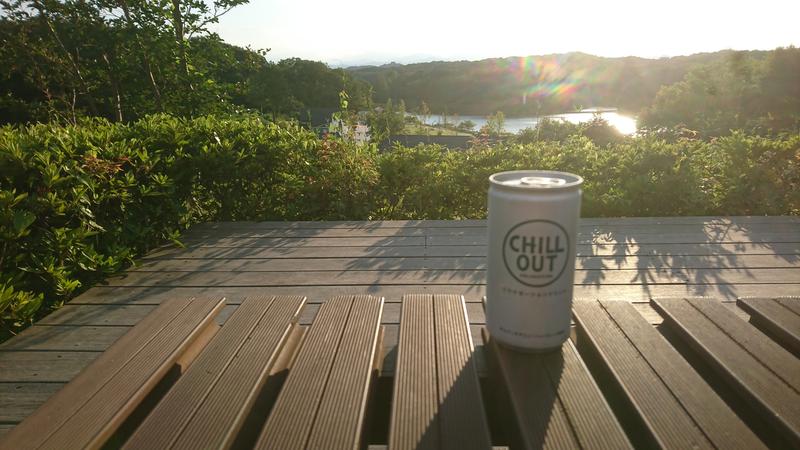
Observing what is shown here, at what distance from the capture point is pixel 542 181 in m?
1.10

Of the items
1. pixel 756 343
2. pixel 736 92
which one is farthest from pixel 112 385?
pixel 736 92

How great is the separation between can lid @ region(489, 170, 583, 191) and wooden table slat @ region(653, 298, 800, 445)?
1.94ft

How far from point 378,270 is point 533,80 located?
95.4ft

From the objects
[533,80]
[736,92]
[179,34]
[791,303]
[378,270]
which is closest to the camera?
[791,303]

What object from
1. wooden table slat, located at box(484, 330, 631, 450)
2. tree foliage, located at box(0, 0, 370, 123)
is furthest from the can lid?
tree foliage, located at box(0, 0, 370, 123)

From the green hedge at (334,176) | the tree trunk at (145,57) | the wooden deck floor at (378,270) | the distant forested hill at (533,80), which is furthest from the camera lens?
the distant forested hill at (533,80)

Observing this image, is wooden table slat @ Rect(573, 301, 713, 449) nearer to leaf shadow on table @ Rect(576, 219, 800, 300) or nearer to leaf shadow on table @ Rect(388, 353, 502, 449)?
leaf shadow on table @ Rect(388, 353, 502, 449)

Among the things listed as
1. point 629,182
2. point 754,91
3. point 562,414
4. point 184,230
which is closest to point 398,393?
point 562,414

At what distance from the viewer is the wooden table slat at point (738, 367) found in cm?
97

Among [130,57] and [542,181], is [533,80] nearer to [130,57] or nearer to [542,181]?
[130,57]

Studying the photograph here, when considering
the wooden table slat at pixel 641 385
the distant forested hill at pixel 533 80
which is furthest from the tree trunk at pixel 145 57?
the distant forested hill at pixel 533 80

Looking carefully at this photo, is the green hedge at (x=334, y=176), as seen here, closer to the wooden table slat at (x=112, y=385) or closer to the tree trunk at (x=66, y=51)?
the wooden table slat at (x=112, y=385)

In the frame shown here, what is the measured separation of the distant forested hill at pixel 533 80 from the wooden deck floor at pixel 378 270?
1414cm

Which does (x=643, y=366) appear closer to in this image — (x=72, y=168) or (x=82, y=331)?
(x=82, y=331)
